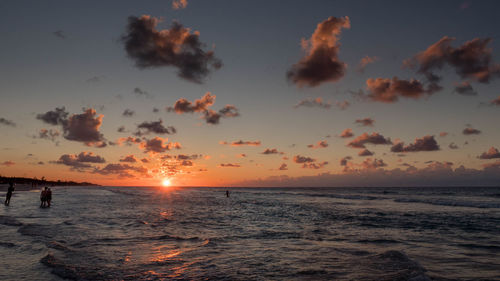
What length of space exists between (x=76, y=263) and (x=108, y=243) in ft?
13.4

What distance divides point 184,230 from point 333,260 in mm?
11593

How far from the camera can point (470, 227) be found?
2317 cm

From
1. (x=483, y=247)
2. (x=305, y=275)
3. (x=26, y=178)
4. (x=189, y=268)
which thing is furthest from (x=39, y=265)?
(x=26, y=178)

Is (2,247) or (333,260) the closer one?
(333,260)

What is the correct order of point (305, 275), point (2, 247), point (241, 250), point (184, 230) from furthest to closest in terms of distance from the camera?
1. point (184, 230)
2. point (241, 250)
3. point (2, 247)
4. point (305, 275)

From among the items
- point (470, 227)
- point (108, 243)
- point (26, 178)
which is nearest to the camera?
point (108, 243)

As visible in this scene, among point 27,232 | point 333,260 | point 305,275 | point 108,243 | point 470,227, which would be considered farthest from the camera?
point 470,227

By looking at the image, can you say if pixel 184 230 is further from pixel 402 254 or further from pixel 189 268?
pixel 402 254

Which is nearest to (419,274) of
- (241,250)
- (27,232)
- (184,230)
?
(241,250)

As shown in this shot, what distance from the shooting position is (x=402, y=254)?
13.4 metres

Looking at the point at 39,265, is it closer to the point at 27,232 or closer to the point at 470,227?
the point at 27,232

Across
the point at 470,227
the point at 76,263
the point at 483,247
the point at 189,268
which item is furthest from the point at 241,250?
the point at 470,227

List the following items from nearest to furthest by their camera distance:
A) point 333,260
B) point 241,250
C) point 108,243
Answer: point 333,260, point 241,250, point 108,243

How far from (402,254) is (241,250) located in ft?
23.4
